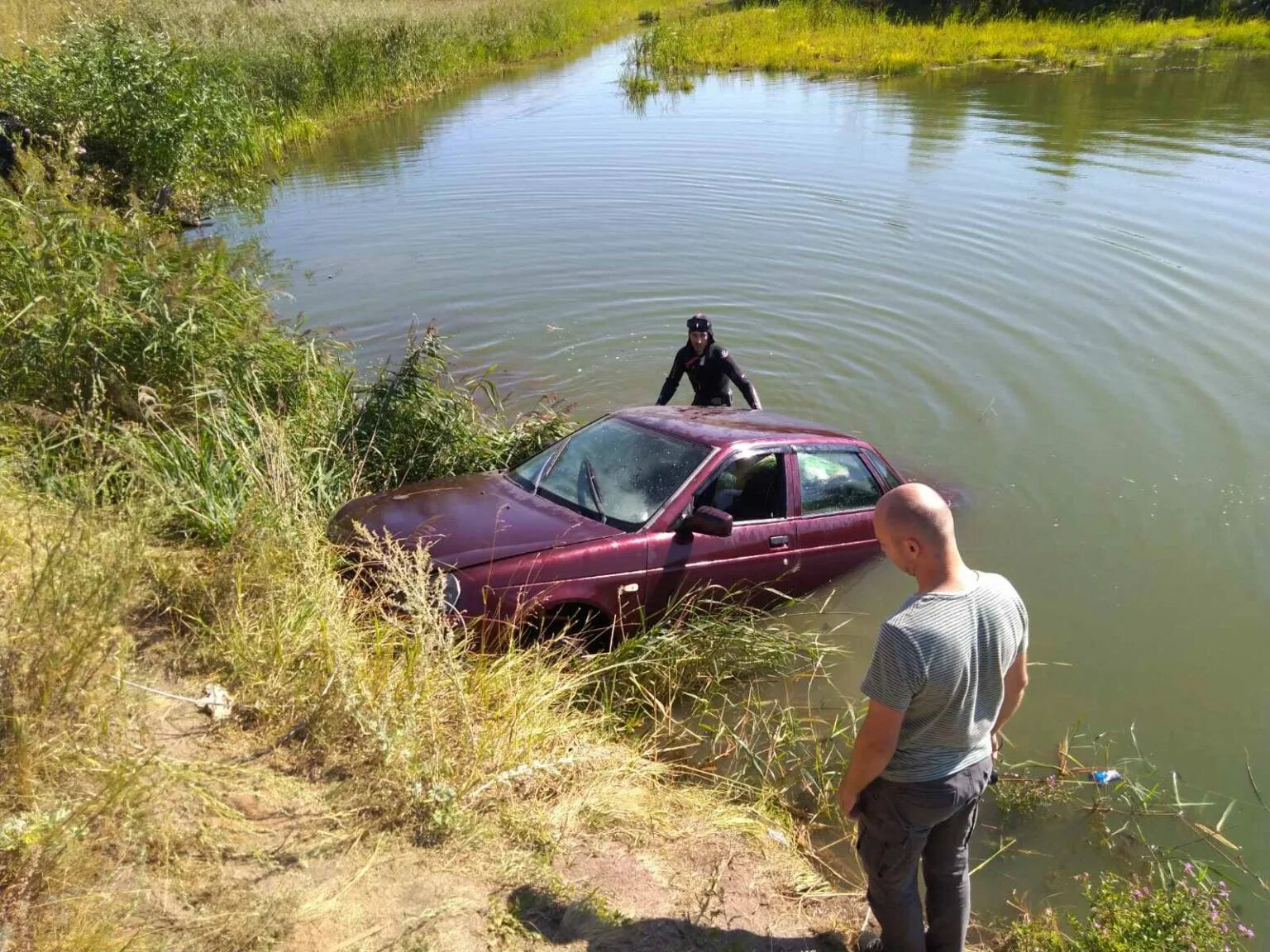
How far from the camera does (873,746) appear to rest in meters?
3.14

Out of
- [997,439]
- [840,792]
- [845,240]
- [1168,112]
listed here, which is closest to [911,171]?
[845,240]

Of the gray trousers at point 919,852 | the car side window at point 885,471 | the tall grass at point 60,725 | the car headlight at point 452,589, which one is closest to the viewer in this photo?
the tall grass at point 60,725

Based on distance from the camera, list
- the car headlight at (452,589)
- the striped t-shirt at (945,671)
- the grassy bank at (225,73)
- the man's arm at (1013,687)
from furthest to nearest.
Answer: the grassy bank at (225,73) < the car headlight at (452,589) < the man's arm at (1013,687) < the striped t-shirt at (945,671)

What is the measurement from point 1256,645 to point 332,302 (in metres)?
11.7

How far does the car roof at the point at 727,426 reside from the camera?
6.34 metres

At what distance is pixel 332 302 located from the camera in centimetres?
1340

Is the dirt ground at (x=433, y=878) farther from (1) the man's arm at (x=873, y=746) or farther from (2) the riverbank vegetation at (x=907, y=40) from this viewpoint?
(2) the riverbank vegetation at (x=907, y=40)

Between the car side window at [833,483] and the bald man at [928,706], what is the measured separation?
321 cm

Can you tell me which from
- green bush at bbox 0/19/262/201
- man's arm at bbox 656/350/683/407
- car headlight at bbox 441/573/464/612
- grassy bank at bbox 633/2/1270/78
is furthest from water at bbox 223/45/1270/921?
grassy bank at bbox 633/2/1270/78

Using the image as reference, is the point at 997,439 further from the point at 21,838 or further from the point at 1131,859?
the point at 21,838

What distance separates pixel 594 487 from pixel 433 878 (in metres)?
3.06

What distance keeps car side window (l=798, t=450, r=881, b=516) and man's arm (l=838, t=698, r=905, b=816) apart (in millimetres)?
3435

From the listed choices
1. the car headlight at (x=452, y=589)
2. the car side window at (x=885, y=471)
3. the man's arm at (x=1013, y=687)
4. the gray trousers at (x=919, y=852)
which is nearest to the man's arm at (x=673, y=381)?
the car side window at (x=885, y=471)

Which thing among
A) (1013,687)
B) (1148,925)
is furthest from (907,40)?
(1148,925)
